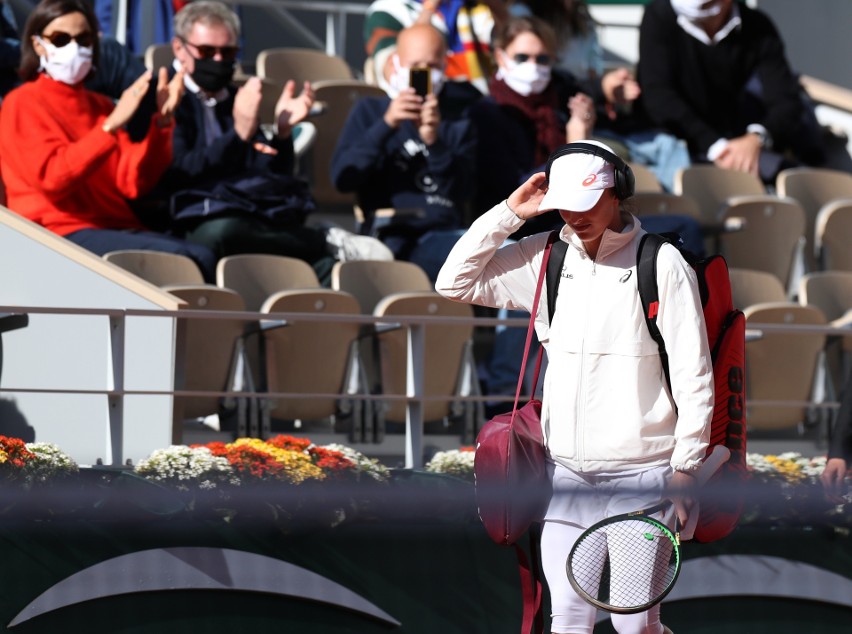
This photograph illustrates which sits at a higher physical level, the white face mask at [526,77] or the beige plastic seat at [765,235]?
the white face mask at [526,77]

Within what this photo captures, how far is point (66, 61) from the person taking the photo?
643 centimetres

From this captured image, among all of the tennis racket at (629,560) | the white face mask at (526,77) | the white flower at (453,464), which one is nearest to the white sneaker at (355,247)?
the white face mask at (526,77)

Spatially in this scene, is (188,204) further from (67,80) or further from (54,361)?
(54,361)

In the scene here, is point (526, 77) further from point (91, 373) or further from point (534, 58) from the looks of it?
point (91, 373)

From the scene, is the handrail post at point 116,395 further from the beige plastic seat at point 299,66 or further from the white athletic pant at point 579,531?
the beige plastic seat at point 299,66

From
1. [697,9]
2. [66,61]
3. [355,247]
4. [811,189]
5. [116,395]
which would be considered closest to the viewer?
[116,395]

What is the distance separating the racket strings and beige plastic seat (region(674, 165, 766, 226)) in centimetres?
453

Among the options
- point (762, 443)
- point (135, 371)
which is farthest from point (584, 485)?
point (762, 443)

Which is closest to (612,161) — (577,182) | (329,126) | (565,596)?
(577,182)

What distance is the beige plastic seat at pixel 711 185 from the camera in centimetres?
785

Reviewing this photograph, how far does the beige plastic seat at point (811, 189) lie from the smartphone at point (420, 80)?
2175mm

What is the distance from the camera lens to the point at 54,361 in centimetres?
530

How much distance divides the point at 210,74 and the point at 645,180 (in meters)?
2.44

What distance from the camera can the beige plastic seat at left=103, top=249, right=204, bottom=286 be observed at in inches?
234
